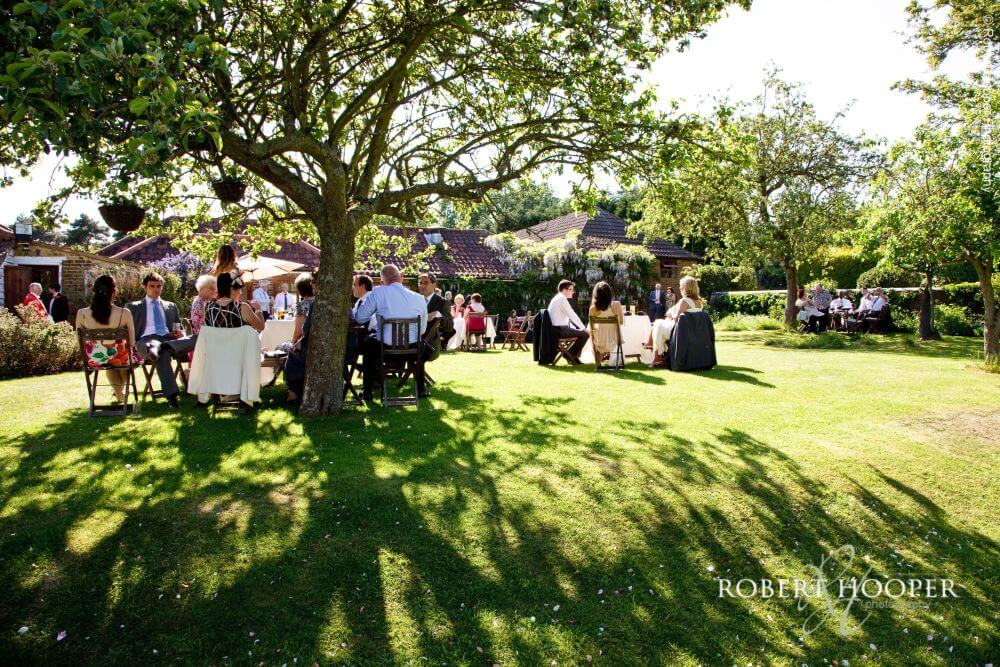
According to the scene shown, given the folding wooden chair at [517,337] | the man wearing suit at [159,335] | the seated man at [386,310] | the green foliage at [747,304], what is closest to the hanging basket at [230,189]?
the man wearing suit at [159,335]

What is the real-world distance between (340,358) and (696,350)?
21.1 feet

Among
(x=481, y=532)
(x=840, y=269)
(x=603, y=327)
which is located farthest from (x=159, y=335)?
(x=840, y=269)

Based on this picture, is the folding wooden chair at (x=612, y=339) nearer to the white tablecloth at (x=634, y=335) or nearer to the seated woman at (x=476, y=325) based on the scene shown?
the white tablecloth at (x=634, y=335)

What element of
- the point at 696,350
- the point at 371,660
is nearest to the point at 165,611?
the point at 371,660

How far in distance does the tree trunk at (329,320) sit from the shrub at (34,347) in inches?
250

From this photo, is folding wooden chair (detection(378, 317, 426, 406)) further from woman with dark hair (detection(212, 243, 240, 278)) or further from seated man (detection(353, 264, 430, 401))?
woman with dark hair (detection(212, 243, 240, 278))

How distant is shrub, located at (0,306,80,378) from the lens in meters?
9.16

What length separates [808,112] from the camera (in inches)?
762

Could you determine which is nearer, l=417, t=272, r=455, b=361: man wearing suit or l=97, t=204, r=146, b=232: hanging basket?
l=97, t=204, r=146, b=232: hanging basket

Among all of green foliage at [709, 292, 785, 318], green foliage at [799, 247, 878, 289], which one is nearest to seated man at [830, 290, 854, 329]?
green foliage at [709, 292, 785, 318]

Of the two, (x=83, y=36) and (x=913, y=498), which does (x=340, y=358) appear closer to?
(x=83, y=36)

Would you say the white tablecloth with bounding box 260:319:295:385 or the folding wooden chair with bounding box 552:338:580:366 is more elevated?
the white tablecloth with bounding box 260:319:295:385

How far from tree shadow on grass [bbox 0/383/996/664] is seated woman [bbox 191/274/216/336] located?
195 cm

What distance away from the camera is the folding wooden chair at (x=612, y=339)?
10047 mm
